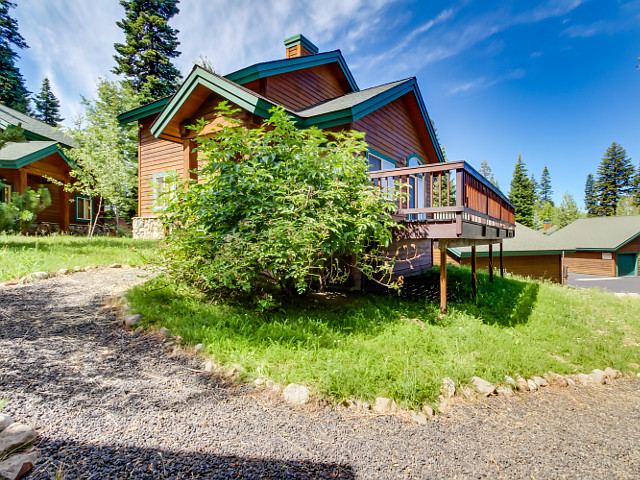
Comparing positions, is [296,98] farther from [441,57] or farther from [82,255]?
[82,255]

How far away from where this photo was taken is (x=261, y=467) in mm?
1891

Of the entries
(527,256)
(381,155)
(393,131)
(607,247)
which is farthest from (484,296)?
(607,247)

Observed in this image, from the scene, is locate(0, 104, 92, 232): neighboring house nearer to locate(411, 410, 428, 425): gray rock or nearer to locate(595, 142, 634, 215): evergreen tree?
locate(411, 410, 428, 425): gray rock

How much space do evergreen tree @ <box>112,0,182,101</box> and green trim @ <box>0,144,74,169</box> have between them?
26.8 feet

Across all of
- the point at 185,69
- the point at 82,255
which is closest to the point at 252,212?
the point at 82,255

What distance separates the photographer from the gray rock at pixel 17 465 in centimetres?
154

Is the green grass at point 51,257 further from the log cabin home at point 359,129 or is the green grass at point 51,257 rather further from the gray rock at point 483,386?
Answer: the gray rock at point 483,386

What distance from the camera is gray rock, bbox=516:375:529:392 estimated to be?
11.1ft

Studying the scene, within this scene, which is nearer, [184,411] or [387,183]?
[184,411]

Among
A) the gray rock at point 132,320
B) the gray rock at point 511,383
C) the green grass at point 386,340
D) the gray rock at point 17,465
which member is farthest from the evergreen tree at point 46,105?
the gray rock at point 511,383

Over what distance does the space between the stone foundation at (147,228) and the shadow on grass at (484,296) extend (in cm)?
960

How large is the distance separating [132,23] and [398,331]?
1051 inches

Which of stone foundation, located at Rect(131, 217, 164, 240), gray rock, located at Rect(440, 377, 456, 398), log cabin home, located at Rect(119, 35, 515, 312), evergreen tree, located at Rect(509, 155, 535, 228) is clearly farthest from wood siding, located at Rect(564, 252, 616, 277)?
stone foundation, located at Rect(131, 217, 164, 240)

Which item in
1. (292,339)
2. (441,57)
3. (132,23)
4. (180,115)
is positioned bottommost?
(292,339)
